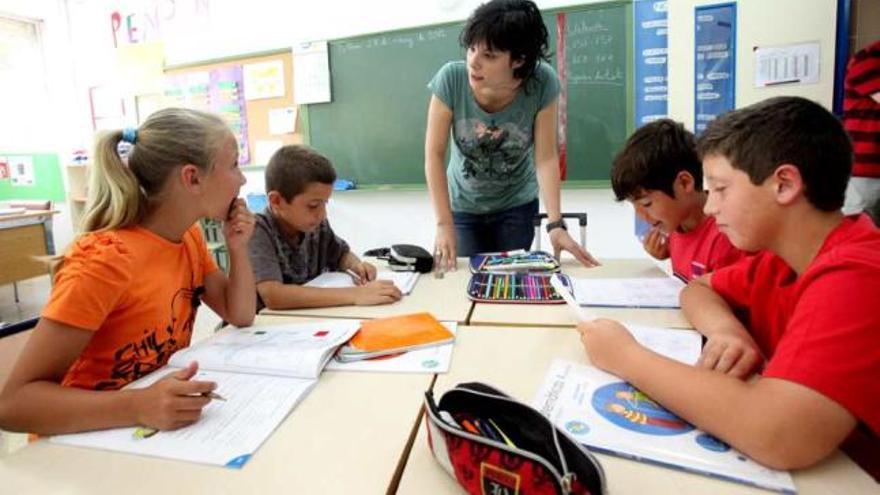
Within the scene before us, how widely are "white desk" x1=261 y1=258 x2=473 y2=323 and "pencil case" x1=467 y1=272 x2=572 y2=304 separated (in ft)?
0.13

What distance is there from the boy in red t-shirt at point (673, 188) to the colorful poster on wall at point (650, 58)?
52.5 inches

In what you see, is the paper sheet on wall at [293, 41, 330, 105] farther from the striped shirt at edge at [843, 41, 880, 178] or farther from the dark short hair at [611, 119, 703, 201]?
the striped shirt at edge at [843, 41, 880, 178]

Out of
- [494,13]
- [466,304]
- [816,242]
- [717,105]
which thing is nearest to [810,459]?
[816,242]

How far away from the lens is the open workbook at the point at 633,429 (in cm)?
59

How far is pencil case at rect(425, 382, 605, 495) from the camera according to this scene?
0.50 meters

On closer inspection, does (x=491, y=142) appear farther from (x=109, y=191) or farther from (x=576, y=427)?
(x=576, y=427)

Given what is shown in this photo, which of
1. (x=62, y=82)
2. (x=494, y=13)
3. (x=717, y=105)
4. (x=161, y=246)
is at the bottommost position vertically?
(x=161, y=246)

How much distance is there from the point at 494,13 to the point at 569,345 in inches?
40.6

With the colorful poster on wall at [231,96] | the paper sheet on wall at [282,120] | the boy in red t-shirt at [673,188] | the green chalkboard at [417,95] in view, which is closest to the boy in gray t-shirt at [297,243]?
the boy in red t-shirt at [673,188]

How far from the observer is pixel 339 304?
135 centimetres

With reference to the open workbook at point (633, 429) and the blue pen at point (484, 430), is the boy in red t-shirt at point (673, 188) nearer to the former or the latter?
the open workbook at point (633, 429)

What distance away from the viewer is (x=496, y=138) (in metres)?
1.83

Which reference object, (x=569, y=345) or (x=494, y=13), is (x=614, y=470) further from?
(x=494, y=13)

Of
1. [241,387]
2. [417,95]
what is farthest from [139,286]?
[417,95]
